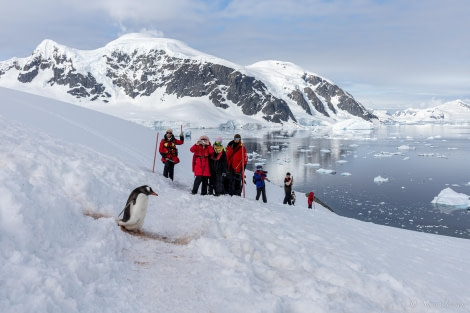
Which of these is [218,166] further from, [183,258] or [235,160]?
[183,258]

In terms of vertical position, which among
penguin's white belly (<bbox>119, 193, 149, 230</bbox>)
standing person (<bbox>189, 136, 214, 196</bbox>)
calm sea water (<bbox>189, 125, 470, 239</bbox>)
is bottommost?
calm sea water (<bbox>189, 125, 470, 239</bbox>)

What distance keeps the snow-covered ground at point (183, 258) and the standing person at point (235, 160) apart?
183cm

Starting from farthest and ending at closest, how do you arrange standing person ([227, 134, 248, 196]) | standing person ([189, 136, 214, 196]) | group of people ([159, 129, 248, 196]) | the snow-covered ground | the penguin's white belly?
standing person ([227, 134, 248, 196]), group of people ([159, 129, 248, 196]), standing person ([189, 136, 214, 196]), the penguin's white belly, the snow-covered ground

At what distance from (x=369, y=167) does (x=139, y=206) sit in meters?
47.5

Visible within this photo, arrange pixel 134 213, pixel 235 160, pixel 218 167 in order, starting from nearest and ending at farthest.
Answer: pixel 134 213
pixel 218 167
pixel 235 160

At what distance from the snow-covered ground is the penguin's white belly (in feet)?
1.05

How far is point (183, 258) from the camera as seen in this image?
16.0 feet

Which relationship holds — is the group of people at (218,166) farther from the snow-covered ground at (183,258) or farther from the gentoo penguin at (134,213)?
the gentoo penguin at (134,213)

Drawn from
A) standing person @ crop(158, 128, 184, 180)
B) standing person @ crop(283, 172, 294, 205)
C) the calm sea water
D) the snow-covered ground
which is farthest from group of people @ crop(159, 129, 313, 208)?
the calm sea water

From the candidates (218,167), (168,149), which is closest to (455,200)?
(218,167)

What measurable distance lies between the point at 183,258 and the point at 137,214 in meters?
1.29

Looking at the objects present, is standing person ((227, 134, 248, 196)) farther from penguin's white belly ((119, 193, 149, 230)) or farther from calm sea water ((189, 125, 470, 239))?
calm sea water ((189, 125, 470, 239))

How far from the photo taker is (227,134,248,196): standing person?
422 inches

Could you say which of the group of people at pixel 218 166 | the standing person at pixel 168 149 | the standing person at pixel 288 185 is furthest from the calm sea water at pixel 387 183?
the standing person at pixel 168 149
